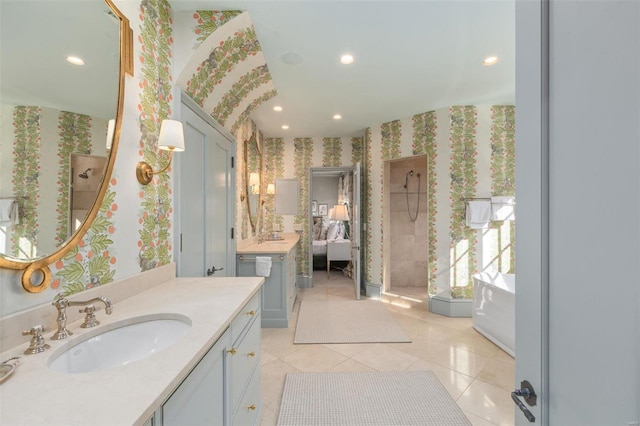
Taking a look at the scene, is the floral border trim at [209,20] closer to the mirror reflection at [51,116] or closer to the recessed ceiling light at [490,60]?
the mirror reflection at [51,116]

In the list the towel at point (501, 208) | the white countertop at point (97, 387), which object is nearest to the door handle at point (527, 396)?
the white countertop at point (97, 387)

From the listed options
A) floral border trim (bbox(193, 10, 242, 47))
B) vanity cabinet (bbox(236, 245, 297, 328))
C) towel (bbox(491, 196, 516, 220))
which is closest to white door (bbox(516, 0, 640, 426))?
floral border trim (bbox(193, 10, 242, 47))

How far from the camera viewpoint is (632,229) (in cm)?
41

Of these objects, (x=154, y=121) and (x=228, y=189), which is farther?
(x=228, y=189)

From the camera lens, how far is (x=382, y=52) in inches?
90.1

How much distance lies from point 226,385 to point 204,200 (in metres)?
1.52

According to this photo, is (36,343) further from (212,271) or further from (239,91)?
(239,91)

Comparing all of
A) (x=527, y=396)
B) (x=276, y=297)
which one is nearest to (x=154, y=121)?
(x=527, y=396)

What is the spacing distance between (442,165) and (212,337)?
357 cm

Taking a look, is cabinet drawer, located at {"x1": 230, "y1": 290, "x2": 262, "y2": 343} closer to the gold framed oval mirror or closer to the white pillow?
the gold framed oval mirror

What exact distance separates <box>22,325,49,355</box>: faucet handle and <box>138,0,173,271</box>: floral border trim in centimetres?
64

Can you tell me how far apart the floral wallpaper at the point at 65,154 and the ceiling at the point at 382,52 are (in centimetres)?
125

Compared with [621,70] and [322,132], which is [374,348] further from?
[322,132]

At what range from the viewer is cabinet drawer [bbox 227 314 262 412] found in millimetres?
1181
